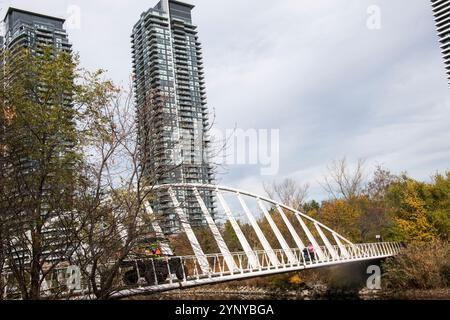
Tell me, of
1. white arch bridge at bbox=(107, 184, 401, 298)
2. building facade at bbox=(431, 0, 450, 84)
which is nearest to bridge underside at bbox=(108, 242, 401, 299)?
white arch bridge at bbox=(107, 184, 401, 298)

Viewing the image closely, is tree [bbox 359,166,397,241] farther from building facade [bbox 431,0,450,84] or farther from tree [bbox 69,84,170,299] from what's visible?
building facade [bbox 431,0,450,84]

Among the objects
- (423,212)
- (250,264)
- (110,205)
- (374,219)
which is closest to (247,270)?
(250,264)

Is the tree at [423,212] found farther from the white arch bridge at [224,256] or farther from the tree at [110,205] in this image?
the tree at [110,205]

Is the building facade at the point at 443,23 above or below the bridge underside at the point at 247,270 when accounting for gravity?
above

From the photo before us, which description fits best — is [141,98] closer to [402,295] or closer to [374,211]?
[402,295]

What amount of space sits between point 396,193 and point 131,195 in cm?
2951

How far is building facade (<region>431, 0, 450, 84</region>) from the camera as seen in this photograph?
2680 inches

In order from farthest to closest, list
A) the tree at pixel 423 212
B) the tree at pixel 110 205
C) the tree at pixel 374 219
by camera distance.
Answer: the tree at pixel 374 219
the tree at pixel 423 212
the tree at pixel 110 205

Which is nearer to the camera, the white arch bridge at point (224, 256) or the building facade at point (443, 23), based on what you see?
the white arch bridge at point (224, 256)

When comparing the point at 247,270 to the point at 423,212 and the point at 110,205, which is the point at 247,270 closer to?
the point at 110,205

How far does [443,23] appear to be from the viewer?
6950cm

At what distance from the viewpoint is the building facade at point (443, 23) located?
68062 millimetres

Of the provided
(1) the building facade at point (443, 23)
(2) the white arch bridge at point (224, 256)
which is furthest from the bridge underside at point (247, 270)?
(1) the building facade at point (443, 23)

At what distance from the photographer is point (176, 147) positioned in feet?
28.6
